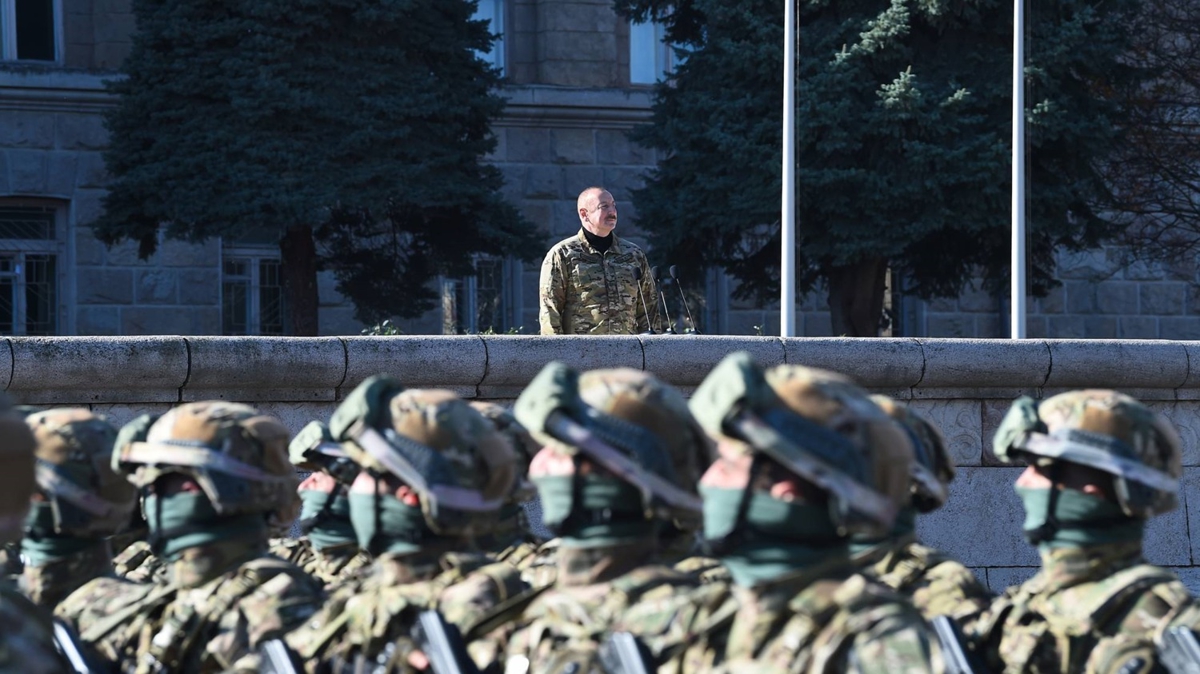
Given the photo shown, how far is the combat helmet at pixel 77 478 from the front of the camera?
632 centimetres

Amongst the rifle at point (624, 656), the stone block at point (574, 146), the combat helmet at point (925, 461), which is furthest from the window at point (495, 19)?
the rifle at point (624, 656)

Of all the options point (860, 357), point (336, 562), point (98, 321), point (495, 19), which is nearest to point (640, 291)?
point (860, 357)

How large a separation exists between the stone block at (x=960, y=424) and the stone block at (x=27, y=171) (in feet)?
42.2

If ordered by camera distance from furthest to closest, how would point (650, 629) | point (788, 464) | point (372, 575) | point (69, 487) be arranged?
point (69, 487) → point (372, 575) → point (650, 629) → point (788, 464)

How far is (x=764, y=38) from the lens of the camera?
2047cm

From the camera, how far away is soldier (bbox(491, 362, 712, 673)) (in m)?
5.14

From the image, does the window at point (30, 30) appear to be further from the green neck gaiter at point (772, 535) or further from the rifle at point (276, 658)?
the green neck gaiter at point (772, 535)

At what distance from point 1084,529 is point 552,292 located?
6.39 meters

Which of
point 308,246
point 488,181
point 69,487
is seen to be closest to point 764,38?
point 488,181

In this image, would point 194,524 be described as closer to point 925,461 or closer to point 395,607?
point 395,607

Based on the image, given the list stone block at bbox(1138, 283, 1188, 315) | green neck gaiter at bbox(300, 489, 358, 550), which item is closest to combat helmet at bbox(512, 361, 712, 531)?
green neck gaiter at bbox(300, 489, 358, 550)

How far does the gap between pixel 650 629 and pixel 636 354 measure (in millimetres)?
5135

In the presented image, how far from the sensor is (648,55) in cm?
2419

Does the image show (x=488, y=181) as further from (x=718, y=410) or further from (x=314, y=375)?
(x=718, y=410)
